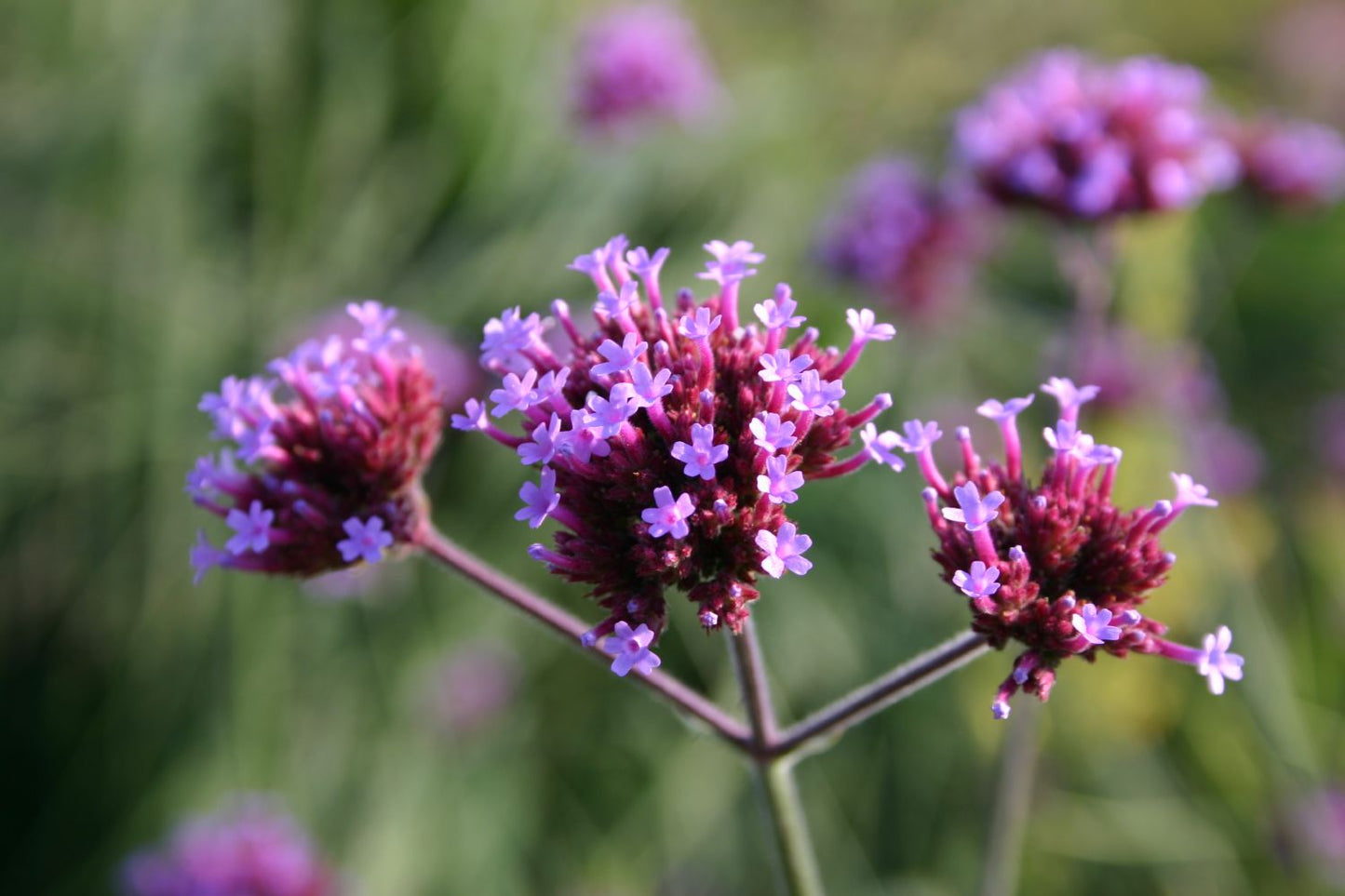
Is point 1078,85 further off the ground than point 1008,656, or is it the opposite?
point 1078,85

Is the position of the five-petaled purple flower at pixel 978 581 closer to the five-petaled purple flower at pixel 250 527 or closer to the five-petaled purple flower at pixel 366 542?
the five-petaled purple flower at pixel 366 542

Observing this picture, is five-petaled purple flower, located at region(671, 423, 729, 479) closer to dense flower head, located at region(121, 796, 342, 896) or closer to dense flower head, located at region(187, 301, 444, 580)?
dense flower head, located at region(187, 301, 444, 580)

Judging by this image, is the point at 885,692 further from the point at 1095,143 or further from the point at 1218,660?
the point at 1095,143

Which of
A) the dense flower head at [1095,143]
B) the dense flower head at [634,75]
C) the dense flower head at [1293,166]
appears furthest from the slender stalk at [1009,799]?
the dense flower head at [634,75]

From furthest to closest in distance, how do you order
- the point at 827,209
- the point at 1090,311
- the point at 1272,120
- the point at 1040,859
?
1. the point at 827,209
2. the point at 1272,120
3. the point at 1040,859
4. the point at 1090,311

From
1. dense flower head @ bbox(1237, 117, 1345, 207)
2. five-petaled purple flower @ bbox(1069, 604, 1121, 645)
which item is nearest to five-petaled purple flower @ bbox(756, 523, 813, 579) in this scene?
five-petaled purple flower @ bbox(1069, 604, 1121, 645)

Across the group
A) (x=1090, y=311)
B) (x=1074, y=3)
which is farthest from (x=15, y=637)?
(x=1074, y=3)

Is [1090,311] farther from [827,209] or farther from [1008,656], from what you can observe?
[827,209]
